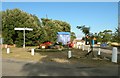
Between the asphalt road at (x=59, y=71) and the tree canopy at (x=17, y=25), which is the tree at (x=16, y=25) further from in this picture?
the asphalt road at (x=59, y=71)

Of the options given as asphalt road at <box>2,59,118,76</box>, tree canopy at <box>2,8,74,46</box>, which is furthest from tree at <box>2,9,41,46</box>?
asphalt road at <box>2,59,118,76</box>

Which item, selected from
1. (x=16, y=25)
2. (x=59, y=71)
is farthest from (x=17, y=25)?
(x=59, y=71)

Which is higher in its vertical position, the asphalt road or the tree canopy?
the tree canopy

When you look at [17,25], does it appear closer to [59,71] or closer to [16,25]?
[16,25]

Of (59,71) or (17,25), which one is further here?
(17,25)

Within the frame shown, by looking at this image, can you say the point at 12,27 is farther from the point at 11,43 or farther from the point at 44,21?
the point at 44,21

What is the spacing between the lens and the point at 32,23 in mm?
50188

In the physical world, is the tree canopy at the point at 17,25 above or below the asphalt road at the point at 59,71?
above

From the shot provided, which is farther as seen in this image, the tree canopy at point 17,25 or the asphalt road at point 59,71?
the tree canopy at point 17,25

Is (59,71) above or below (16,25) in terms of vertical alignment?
below

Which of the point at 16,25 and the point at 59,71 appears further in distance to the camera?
the point at 16,25

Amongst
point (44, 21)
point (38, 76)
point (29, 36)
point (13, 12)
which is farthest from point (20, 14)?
point (38, 76)

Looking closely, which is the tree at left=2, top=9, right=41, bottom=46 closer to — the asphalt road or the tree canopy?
the tree canopy

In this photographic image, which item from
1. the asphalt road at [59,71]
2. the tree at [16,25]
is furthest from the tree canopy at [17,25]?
the asphalt road at [59,71]
